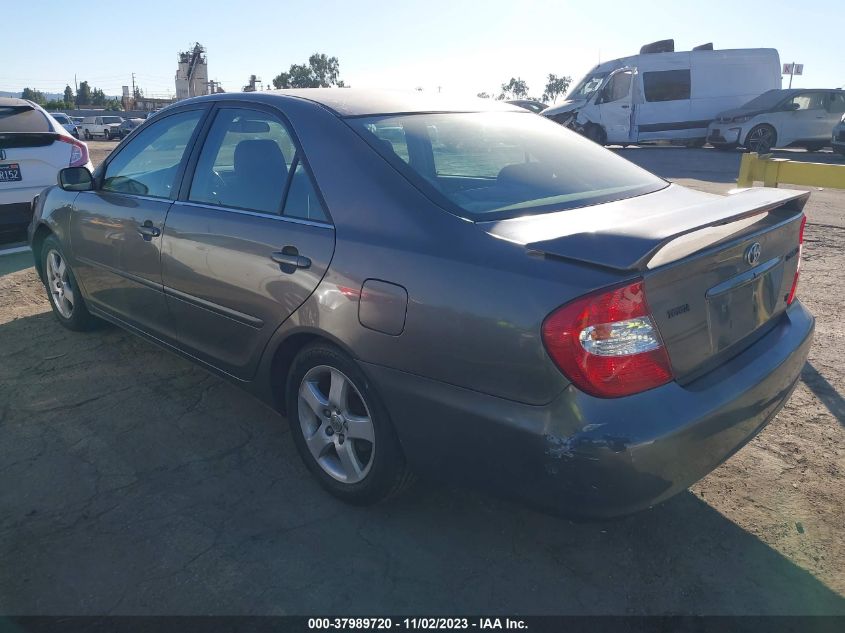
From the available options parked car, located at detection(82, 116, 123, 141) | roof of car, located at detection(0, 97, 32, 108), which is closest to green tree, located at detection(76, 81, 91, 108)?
parked car, located at detection(82, 116, 123, 141)

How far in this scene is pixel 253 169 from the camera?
312cm

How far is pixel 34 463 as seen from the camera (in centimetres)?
315

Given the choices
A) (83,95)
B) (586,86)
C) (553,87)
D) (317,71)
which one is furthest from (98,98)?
(586,86)

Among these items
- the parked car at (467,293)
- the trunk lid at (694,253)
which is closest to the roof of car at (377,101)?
the parked car at (467,293)

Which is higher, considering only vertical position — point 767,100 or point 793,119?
point 767,100

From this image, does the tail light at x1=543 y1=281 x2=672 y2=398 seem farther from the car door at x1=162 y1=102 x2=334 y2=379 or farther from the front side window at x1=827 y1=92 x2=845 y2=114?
the front side window at x1=827 y1=92 x2=845 y2=114

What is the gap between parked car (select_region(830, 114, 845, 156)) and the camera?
1700cm

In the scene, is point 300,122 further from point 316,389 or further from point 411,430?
point 411,430

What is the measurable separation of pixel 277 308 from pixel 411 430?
0.80 m

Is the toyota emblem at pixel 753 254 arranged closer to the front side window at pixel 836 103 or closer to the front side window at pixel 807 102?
the front side window at pixel 807 102

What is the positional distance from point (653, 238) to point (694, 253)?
20 cm

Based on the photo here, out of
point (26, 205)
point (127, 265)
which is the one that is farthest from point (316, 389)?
point (26, 205)

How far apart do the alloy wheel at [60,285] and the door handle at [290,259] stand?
2546 mm

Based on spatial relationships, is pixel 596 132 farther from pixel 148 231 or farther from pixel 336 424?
pixel 336 424
